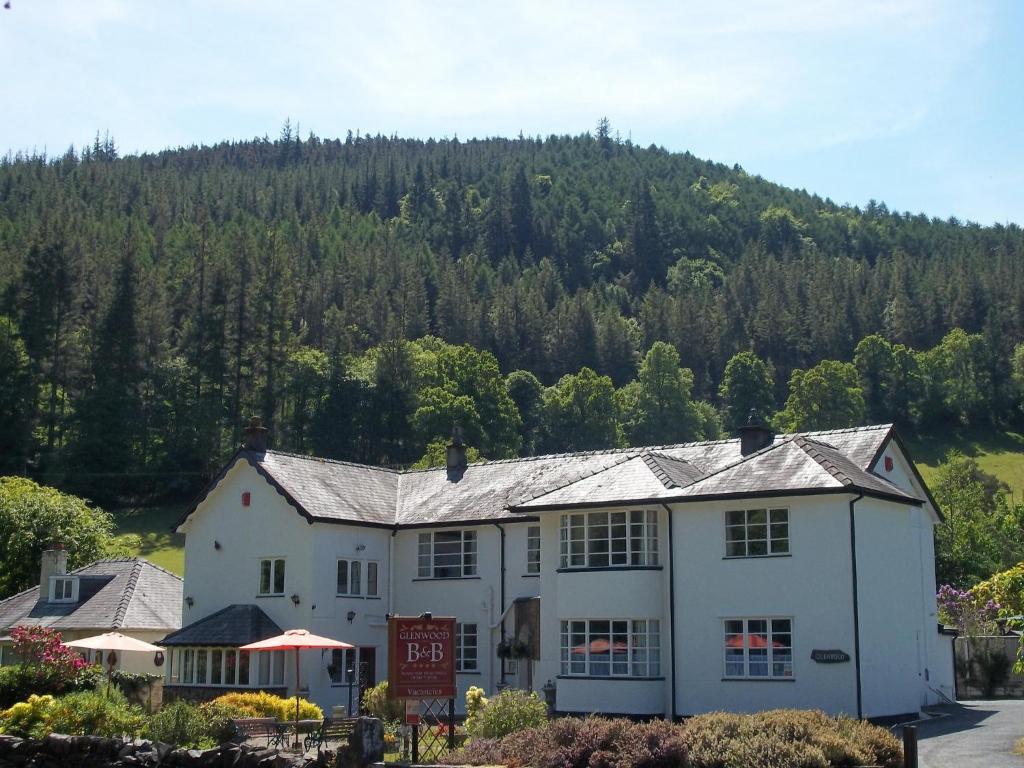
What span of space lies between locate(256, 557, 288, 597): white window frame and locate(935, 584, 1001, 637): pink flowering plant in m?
23.1

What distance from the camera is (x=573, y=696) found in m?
31.0

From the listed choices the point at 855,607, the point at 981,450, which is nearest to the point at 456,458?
the point at 855,607

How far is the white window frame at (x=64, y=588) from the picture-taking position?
145 feet

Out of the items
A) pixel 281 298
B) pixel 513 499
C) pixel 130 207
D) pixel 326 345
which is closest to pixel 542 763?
pixel 513 499

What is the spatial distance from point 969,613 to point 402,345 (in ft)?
231

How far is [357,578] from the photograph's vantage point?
3800 centimetres

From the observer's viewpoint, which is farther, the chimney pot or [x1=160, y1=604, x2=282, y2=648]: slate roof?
the chimney pot

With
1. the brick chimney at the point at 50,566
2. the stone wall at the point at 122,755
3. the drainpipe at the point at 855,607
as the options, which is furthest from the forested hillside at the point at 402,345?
the stone wall at the point at 122,755

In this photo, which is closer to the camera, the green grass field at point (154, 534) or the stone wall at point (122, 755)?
the stone wall at point (122, 755)

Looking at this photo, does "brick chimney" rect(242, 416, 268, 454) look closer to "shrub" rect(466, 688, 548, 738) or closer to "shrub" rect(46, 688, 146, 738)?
"shrub" rect(46, 688, 146, 738)

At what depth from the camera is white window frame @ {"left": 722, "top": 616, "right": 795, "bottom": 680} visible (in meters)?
28.9

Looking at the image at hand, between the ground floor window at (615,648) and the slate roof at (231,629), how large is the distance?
10.0 meters

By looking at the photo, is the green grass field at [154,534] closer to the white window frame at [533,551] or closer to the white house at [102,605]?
the white house at [102,605]

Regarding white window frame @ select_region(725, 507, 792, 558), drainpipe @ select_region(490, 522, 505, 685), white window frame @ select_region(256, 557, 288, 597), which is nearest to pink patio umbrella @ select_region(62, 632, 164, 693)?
white window frame @ select_region(256, 557, 288, 597)
